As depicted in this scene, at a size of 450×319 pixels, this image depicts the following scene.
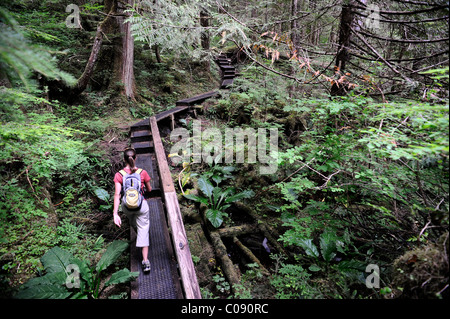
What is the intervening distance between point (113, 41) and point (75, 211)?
7.39m

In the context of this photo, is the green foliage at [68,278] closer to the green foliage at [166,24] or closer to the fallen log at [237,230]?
the fallen log at [237,230]

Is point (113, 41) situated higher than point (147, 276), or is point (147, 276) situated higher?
point (113, 41)

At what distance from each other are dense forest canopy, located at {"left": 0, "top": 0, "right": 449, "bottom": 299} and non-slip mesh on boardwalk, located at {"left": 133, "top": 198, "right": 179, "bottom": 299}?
1.31 ft

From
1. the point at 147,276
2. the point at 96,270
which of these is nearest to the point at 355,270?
the point at 147,276

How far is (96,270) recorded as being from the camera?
11.7 feet

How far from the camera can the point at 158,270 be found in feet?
11.9

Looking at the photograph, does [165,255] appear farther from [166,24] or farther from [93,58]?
[93,58]

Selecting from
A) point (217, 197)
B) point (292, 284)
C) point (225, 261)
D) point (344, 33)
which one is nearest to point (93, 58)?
point (217, 197)

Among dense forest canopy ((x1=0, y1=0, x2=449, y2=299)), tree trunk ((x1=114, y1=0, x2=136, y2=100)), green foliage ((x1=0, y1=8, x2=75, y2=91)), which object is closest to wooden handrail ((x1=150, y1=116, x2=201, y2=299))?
dense forest canopy ((x1=0, y1=0, x2=449, y2=299))

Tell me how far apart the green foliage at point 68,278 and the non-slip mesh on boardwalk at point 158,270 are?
268 mm

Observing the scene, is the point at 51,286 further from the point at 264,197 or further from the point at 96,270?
the point at 264,197

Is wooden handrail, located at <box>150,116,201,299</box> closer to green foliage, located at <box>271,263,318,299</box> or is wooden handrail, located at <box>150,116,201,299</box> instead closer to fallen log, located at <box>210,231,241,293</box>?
fallen log, located at <box>210,231,241,293</box>

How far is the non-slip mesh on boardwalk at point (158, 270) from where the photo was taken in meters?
3.26
